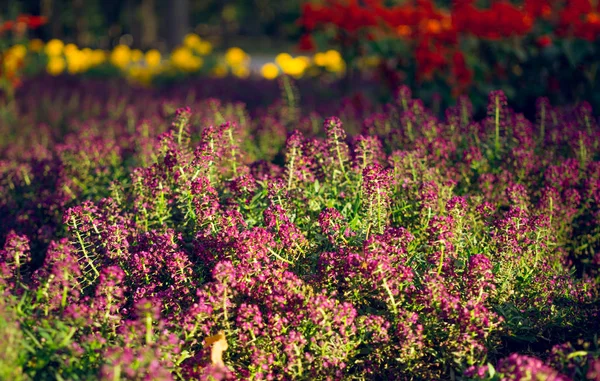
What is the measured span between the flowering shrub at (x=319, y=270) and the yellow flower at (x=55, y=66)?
28.1 ft

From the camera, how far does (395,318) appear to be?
252cm

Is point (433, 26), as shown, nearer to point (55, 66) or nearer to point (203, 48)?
point (203, 48)

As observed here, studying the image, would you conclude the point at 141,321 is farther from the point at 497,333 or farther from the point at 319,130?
the point at 319,130

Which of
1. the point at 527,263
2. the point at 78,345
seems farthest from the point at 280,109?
the point at 78,345

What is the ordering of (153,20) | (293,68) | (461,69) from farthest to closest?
(153,20) → (293,68) → (461,69)

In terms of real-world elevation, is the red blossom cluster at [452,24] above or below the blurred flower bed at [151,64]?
above

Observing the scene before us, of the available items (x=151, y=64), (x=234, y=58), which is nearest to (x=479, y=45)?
(x=234, y=58)

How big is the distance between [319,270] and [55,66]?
33.8 ft

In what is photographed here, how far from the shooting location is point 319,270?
104 inches

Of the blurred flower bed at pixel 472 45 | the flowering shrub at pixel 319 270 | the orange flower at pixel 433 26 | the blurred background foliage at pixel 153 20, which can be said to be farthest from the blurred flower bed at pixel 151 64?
the blurred background foliage at pixel 153 20

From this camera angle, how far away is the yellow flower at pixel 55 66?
1179 centimetres

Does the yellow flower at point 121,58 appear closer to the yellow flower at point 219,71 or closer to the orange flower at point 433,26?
the yellow flower at point 219,71

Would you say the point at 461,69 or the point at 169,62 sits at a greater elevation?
the point at 461,69

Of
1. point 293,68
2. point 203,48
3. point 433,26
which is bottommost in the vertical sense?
point 293,68
